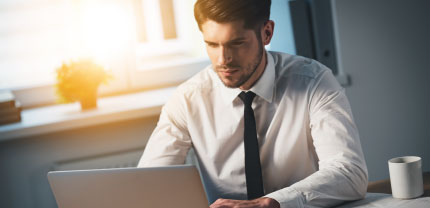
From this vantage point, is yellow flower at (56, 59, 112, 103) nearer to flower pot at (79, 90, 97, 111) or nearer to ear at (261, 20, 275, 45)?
flower pot at (79, 90, 97, 111)

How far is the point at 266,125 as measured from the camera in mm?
1812

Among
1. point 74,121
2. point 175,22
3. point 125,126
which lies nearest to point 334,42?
point 175,22

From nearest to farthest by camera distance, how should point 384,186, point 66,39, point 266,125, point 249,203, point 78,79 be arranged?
1. point 249,203
2. point 384,186
3. point 266,125
4. point 78,79
5. point 66,39

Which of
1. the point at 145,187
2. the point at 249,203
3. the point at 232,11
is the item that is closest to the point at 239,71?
the point at 232,11

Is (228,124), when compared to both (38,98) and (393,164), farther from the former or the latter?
(38,98)

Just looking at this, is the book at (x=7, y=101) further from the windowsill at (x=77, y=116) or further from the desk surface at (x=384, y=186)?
the desk surface at (x=384, y=186)

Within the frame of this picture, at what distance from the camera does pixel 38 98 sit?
2.88 meters

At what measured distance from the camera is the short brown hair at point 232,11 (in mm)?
1669

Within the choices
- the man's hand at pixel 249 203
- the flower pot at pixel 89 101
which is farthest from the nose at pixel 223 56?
the flower pot at pixel 89 101

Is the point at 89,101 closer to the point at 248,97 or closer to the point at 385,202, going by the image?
the point at 248,97

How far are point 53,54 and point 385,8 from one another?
1616 mm

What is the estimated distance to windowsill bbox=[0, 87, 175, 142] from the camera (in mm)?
2488

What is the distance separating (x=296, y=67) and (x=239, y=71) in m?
0.23

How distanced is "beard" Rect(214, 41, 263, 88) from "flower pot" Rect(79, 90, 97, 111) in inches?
41.5
